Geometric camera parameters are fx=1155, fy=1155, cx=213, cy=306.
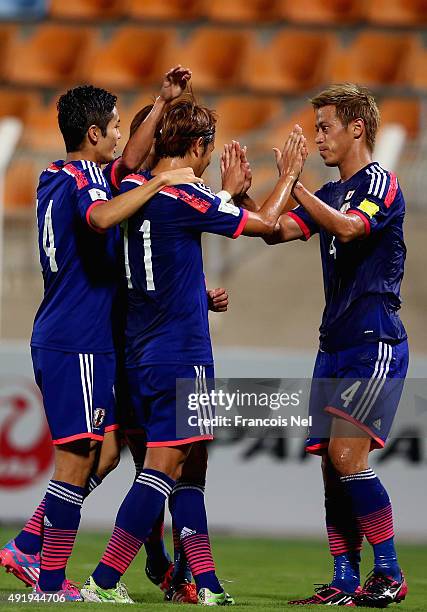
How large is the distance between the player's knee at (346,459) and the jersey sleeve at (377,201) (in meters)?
0.86

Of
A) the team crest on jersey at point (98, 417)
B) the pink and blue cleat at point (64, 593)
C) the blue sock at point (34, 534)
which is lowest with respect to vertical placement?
the pink and blue cleat at point (64, 593)

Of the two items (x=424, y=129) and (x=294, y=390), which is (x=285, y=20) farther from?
(x=294, y=390)

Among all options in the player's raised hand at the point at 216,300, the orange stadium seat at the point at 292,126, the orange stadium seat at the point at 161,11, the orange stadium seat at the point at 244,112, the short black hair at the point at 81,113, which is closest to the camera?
the short black hair at the point at 81,113

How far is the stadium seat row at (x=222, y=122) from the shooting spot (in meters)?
9.58

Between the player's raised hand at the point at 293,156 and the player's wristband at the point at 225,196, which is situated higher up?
the player's raised hand at the point at 293,156

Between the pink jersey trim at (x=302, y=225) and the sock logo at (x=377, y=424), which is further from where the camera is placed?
the pink jersey trim at (x=302, y=225)

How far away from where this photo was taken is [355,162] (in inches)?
192

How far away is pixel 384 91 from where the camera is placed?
38.3ft

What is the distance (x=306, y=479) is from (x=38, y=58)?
7517 mm

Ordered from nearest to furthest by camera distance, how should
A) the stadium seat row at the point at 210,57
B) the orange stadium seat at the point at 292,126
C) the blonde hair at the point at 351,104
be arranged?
the blonde hair at the point at 351,104 < the orange stadium seat at the point at 292,126 < the stadium seat row at the point at 210,57

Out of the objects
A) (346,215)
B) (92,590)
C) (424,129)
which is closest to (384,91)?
(424,129)

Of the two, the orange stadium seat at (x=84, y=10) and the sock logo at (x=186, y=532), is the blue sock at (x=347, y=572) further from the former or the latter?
the orange stadium seat at (x=84, y=10)

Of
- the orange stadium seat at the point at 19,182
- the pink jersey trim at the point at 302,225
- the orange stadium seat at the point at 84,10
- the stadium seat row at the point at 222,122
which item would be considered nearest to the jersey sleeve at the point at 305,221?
the pink jersey trim at the point at 302,225

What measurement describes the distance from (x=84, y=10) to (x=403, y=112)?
416cm
